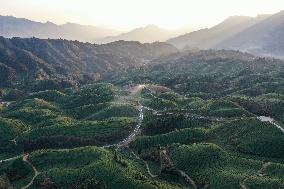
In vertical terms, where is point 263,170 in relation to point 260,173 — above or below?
above

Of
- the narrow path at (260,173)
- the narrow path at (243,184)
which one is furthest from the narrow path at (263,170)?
the narrow path at (243,184)

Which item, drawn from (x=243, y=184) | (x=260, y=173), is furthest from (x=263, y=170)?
(x=243, y=184)

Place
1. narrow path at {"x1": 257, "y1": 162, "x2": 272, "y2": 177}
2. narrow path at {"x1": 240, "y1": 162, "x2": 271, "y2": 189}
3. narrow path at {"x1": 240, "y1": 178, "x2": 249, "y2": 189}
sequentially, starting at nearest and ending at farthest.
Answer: narrow path at {"x1": 240, "y1": 178, "x2": 249, "y2": 189}, narrow path at {"x1": 240, "y1": 162, "x2": 271, "y2": 189}, narrow path at {"x1": 257, "y1": 162, "x2": 272, "y2": 177}

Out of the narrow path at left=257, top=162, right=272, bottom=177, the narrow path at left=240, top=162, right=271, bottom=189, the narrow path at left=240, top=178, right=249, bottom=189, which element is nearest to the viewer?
the narrow path at left=240, top=178, right=249, bottom=189

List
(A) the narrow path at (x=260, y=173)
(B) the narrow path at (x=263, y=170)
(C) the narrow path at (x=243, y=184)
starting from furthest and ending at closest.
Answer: (B) the narrow path at (x=263, y=170) → (A) the narrow path at (x=260, y=173) → (C) the narrow path at (x=243, y=184)

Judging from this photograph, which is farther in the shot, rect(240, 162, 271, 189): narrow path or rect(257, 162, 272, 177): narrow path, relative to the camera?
rect(257, 162, 272, 177): narrow path

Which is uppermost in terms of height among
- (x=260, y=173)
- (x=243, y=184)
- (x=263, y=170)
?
(x=243, y=184)

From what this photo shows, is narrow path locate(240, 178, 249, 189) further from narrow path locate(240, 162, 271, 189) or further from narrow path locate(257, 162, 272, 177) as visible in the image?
narrow path locate(257, 162, 272, 177)

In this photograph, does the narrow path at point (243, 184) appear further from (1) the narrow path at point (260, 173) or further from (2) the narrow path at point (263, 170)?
(2) the narrow path at point (263, 170)

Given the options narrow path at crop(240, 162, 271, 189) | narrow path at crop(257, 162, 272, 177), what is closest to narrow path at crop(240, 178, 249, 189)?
narrow path at crop(240, 162, 271, 189)

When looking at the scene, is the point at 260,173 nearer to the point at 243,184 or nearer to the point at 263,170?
the point at 263,170

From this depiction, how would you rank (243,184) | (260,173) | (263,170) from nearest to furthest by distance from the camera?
(243,184)
(260,173)
(263,170)
